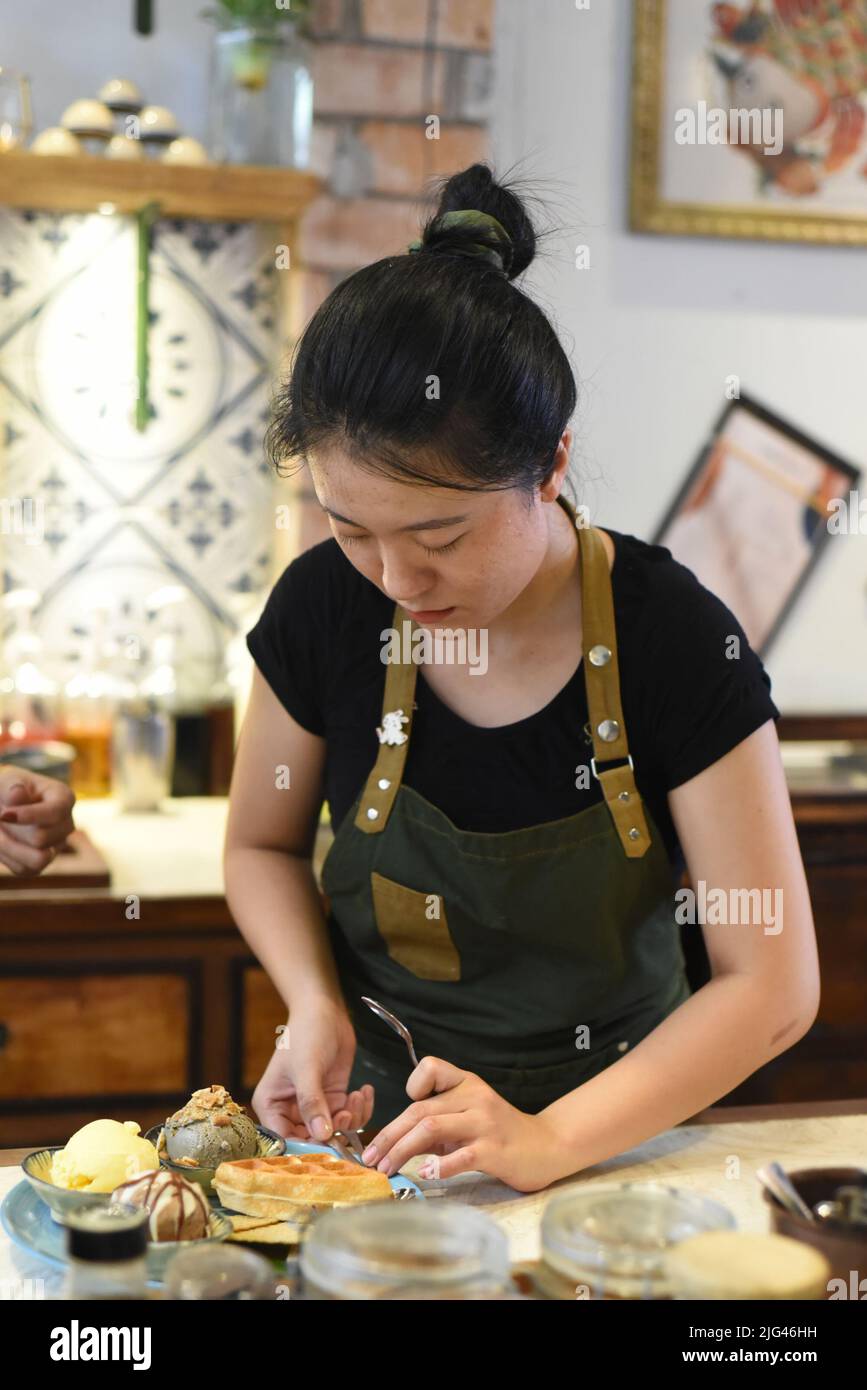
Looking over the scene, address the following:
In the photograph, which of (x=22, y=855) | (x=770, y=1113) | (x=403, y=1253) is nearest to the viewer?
(x=403, y=1253)

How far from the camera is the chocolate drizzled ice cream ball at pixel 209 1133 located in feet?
4.11

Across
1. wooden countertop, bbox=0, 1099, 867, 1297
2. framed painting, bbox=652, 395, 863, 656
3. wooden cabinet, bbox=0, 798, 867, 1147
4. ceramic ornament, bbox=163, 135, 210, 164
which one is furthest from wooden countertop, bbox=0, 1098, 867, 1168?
ceramic ornament, bbox=163, 135, 210, 164

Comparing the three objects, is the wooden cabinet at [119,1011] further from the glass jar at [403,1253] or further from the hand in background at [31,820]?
the glass jar at [403,1253]

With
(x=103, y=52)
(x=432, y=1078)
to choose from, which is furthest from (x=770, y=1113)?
(x=103, y=52)

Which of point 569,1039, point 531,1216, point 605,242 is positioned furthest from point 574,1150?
point 605,242

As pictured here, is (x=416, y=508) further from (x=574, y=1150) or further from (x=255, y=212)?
(x=255, y=212)

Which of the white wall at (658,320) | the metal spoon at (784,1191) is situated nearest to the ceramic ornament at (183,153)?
the white wall at (658,320)

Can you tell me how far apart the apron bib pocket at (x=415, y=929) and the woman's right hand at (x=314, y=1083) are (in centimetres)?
11

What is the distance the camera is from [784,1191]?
0.97 meters

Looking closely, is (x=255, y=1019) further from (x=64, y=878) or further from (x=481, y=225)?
(x=481, y=225)

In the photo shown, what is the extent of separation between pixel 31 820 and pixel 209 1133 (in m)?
0.62

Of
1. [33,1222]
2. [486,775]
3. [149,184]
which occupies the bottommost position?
[33,1222]

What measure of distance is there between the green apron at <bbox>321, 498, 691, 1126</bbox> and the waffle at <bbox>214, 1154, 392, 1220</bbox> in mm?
487

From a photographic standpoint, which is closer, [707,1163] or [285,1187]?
[285,1187]
